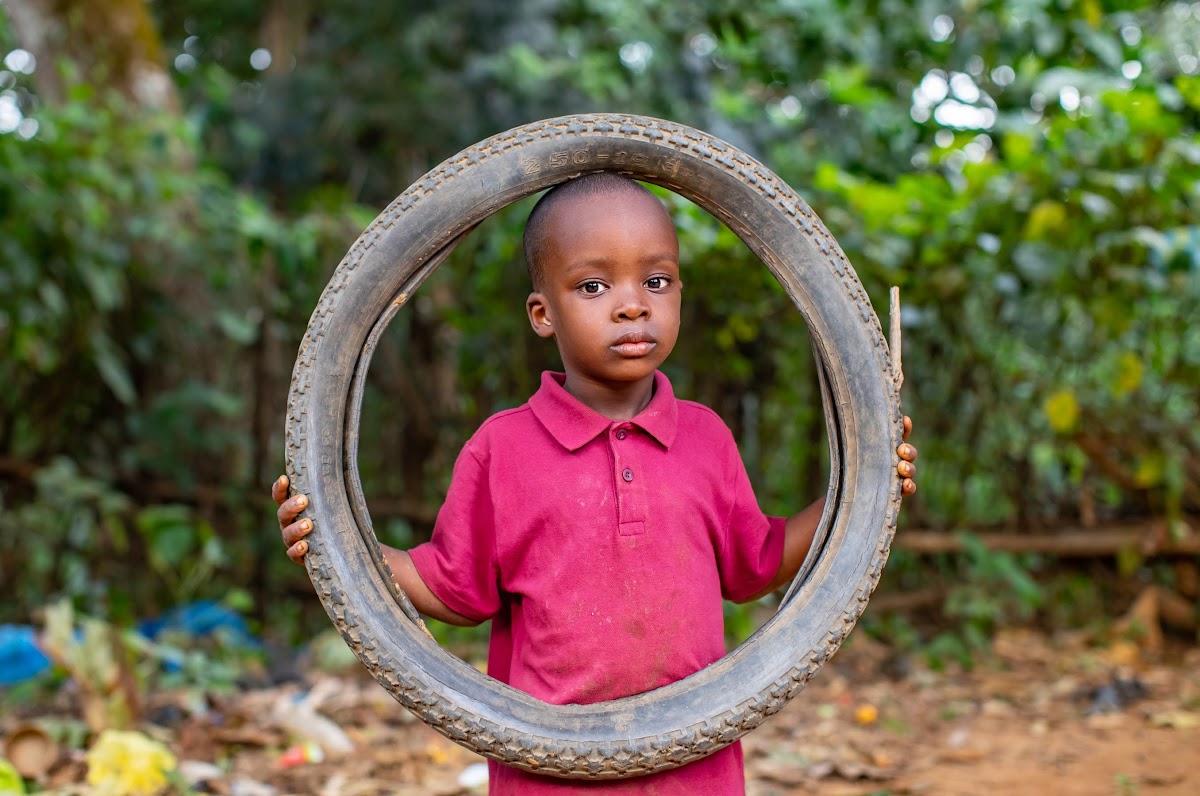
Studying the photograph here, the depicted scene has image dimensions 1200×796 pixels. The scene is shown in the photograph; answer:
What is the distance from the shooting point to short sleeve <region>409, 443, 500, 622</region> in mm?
1907

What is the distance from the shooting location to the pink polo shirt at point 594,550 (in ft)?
5.94

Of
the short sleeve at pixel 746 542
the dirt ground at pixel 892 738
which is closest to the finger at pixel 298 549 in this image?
the short sleeve at pixel 746 542

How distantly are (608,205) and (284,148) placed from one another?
6.21m

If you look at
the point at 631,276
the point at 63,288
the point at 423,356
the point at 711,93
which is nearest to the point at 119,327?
the point at 63,288

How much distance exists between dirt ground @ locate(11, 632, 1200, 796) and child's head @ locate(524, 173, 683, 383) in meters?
2.03

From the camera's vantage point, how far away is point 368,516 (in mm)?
1861

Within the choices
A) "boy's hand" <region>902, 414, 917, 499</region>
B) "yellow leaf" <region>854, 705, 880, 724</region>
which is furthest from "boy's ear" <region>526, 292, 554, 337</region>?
"yellow leaf" <region>854, 705, 880, 724</region>

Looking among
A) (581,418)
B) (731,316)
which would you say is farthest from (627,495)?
(731,316)

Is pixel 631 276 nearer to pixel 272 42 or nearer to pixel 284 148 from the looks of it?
pixel 284 148

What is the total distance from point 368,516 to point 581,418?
1.36 feet

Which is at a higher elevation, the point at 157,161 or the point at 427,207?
the point at 157,161

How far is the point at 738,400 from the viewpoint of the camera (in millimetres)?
5254

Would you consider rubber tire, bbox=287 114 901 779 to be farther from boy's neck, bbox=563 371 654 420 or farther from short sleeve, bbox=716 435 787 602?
boy's neck, bbox=563 371 654 420

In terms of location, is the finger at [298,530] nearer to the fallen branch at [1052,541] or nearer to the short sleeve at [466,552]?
the short sleeve at [466,552]
